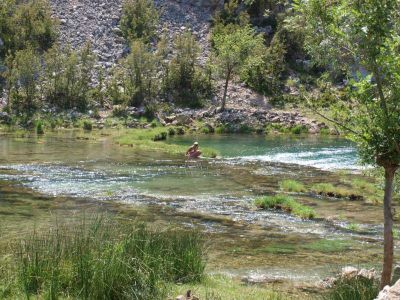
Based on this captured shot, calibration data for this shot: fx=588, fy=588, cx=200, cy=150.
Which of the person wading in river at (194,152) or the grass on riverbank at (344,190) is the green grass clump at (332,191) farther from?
the person wading in river at (194,152)

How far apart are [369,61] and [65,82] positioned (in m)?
55.1

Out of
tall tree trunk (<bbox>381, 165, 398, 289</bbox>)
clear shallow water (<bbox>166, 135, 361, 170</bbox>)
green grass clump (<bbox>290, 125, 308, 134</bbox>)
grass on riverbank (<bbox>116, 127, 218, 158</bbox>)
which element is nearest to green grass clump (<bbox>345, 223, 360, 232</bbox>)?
tall tree trunk (<bbox>381, 165, 398, 289</bbox>)

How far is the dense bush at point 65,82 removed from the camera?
2450 inches

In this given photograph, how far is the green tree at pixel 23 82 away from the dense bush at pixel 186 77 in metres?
15.3

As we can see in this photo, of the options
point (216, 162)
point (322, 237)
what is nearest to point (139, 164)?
point (216, 162)

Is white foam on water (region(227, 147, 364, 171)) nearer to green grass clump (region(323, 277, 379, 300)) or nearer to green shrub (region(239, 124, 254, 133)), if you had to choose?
green shrub (region(239, 124, 254, 133))

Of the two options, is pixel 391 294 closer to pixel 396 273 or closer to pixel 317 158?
pixel 396 273

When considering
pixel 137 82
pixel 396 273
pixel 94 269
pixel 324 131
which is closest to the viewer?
pixel 94 269

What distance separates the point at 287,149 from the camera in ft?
154

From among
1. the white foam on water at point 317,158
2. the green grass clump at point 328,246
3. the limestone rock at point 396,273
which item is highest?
the white foam on water at point 317,158

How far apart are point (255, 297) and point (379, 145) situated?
3.80 meters

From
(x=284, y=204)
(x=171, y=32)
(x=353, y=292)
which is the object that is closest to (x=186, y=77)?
(x=171, y=32)

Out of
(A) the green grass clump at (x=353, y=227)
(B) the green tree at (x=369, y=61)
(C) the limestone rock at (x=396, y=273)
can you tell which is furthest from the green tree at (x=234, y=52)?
(B) the green tree at (x=369, y=61)

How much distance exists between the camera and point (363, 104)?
36.0ft
